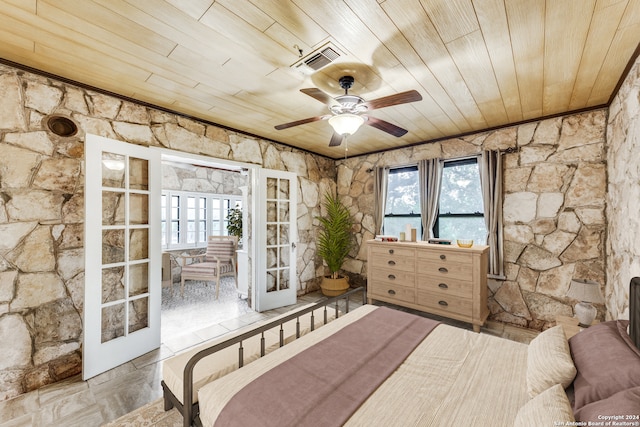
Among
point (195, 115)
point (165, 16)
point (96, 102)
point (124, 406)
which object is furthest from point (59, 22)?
point (124, 406)

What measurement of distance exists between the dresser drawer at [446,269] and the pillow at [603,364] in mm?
1768

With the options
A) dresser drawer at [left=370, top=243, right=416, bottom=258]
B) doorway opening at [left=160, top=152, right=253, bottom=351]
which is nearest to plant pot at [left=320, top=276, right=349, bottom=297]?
dresser drawer at [left=370, top=243, right=416, bottom=258]

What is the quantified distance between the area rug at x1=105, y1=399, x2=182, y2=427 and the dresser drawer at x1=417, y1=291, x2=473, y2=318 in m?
2.87

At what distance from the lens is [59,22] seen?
5.18 feet

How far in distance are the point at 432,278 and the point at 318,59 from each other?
286cm

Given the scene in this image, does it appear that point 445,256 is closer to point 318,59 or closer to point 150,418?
point 318,59

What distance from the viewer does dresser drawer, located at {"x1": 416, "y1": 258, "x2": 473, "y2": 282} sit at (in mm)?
3135

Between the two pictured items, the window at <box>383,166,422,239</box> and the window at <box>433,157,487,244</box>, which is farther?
the window at <box>383,166,422,239</box>

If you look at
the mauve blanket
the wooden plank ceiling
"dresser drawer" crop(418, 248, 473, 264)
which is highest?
the wooden plank ceiling

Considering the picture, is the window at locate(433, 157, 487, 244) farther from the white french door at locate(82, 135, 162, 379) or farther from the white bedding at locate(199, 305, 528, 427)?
the white french door at locate(82, 135, 162, 379)

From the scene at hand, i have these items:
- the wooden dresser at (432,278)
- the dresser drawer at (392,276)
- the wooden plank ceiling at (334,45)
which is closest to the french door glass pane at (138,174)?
the wooden plank ceiling at (334,45)

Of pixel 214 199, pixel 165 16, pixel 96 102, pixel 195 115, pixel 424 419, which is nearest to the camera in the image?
pixel 424 419

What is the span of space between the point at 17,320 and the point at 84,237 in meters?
0.74

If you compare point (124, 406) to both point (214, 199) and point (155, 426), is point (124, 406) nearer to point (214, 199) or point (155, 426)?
point (155, 426)
